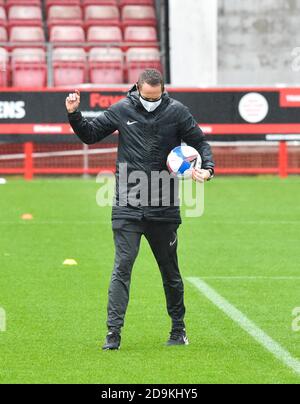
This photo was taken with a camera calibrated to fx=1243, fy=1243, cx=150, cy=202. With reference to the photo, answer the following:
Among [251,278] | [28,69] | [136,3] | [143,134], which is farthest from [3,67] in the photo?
[143,134]

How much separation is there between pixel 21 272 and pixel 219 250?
295 cm

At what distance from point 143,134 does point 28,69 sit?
18860 mm

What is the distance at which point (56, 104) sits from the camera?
2420 cm

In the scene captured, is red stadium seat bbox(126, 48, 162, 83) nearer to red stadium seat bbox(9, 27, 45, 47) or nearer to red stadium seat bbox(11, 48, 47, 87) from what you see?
red stadium seat bbox(11, 48, 47, 87)

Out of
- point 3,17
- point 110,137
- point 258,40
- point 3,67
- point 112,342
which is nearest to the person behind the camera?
point 112,342

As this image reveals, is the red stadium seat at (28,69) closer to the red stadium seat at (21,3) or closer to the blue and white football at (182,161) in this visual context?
the red stadium seat at (21,3)

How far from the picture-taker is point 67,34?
94.7 feet

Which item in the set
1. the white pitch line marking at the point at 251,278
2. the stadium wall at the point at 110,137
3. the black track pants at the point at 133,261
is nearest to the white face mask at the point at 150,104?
the black track pants at the point at 133,261

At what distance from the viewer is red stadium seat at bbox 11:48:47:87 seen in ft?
Answer: 89.7

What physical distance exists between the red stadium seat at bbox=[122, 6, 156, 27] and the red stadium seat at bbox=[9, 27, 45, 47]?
2177mm

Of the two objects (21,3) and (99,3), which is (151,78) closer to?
(21,3)

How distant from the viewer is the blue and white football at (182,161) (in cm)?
874

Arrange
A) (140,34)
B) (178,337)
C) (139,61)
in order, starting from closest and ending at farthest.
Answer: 1. (178,337)
2. (139,61)
3. (140,34)

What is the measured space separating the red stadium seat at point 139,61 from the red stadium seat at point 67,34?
4.51ft
